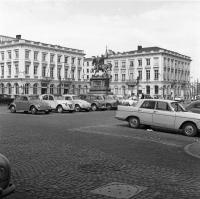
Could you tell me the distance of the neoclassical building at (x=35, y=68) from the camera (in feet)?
Answer: 279

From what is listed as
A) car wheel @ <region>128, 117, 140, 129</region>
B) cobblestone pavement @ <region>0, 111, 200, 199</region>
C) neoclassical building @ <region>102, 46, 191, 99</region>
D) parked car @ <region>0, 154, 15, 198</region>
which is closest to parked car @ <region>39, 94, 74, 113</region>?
car wheel @ <region>128, 117, 140, 129</region>

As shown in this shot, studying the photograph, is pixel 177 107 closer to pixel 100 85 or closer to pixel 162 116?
pixel 162 116

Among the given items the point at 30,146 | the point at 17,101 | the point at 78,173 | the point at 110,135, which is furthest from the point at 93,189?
the point at 17,101

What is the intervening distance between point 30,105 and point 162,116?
13.4 meters

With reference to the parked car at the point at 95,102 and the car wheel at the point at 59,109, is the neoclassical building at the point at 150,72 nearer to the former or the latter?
the parked car at the point at 95,102

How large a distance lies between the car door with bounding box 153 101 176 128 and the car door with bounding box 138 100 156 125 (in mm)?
232

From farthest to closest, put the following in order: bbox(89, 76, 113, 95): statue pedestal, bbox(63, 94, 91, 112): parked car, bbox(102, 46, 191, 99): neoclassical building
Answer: bbox(102, 46, 191, 99): neoclassical building < bbox(89, 76, 113, 95): statue pedestal < bbox(63, 94, 91, 112): parked car

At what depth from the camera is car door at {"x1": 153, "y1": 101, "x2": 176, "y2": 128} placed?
1500 centimetres

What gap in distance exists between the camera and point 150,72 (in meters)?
105

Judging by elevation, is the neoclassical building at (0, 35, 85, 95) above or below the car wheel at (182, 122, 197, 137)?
above

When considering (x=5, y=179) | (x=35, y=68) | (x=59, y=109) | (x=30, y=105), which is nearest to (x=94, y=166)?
(x=5, y=179)

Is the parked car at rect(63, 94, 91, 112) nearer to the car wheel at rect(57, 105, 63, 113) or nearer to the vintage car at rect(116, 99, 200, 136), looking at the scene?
the car wheel at rect(57, 105, 63, 113)

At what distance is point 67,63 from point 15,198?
316ft

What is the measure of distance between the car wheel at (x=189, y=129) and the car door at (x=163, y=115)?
593 mm
